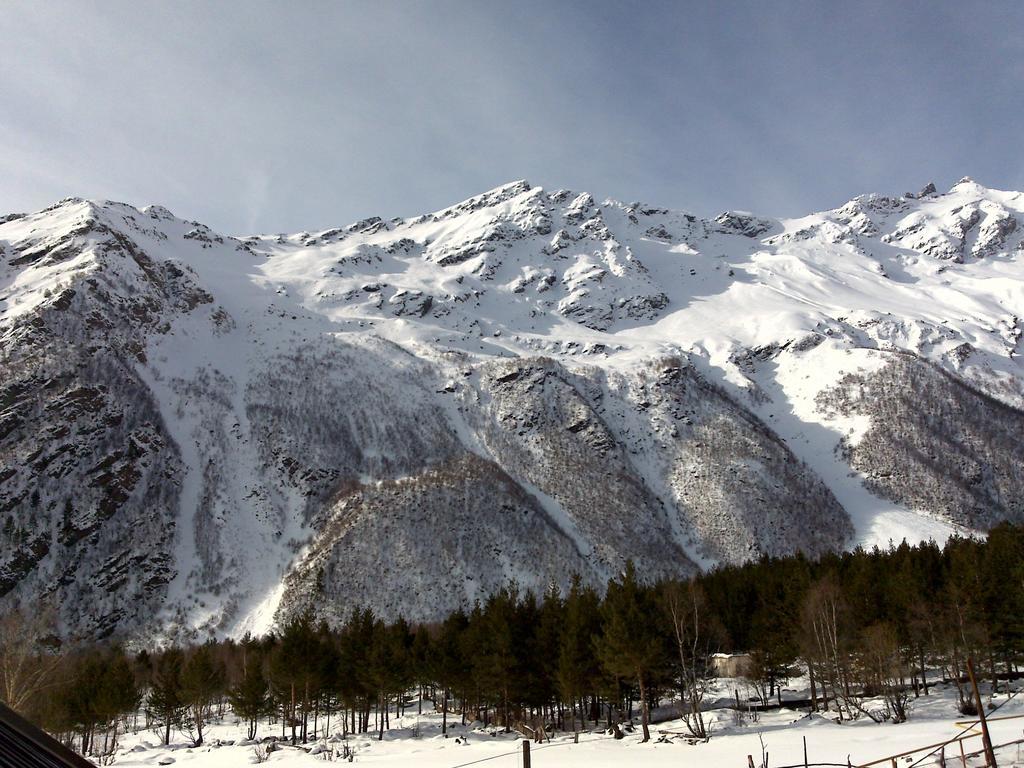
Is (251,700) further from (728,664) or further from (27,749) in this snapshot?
(27,749)

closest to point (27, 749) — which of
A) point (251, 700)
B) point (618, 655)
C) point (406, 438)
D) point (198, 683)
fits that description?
point (618, 655)

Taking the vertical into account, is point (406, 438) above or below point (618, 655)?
Answer: above

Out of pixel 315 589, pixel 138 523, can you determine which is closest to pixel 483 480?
pixel 315 589

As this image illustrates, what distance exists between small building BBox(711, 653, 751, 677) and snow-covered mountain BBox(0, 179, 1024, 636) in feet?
102

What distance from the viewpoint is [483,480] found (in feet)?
343

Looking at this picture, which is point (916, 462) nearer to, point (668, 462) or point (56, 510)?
point (668, 462)

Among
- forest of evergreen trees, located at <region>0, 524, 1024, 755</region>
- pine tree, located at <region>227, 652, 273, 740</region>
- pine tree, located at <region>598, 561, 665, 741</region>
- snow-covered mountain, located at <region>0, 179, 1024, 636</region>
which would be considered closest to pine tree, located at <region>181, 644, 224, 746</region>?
forest of evergreen trees, located at <region>0, 524, 1024, 755</region>

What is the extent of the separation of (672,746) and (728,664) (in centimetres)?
3002

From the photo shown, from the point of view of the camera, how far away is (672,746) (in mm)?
33938

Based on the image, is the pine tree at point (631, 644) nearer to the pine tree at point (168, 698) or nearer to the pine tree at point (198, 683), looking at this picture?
the pine tree at point (198, 683)

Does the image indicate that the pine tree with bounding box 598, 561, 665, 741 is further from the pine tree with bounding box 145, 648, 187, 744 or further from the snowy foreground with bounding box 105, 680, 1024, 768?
the pine tree with bounding box 145, 648, 187, 744

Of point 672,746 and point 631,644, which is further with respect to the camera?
point 631,644

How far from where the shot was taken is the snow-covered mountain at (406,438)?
87.4 metres

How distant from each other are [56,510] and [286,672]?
6038 centimetres
